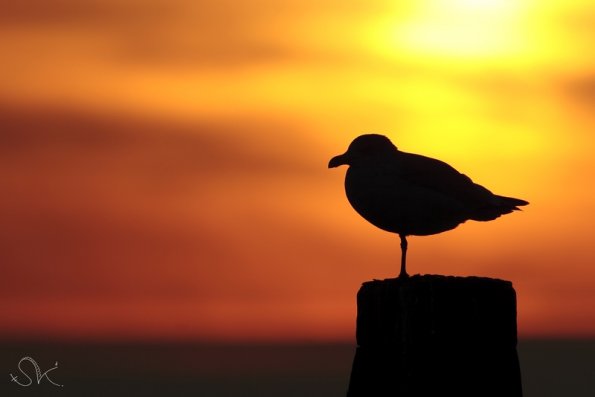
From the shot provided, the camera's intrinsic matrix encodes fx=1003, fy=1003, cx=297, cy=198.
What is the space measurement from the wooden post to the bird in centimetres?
611

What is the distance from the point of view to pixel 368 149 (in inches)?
541

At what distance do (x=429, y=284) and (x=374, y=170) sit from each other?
21.9 feet

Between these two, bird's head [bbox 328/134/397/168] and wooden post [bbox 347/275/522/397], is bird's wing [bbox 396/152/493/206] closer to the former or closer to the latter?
bird's head [bbox 328/134/397/168]

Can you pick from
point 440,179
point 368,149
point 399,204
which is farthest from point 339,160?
point 440,179

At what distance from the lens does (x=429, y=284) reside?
6.83 meters

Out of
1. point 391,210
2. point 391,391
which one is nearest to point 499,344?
point 391,391

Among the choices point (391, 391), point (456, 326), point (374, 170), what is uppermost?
point (374, 170)

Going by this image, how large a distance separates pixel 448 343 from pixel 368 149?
7261 mm

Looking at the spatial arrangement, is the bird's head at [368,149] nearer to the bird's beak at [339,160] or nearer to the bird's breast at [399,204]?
the bird's beak at [339,160]

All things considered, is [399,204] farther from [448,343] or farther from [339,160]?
[448,343]

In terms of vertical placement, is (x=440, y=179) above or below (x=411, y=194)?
above

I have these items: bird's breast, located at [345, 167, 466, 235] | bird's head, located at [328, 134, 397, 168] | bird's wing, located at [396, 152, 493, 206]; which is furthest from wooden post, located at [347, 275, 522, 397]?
bird's head, located at [328, 134, 397, 168]

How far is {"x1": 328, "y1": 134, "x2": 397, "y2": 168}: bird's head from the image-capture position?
13689 millimetres

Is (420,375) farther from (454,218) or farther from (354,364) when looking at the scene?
(454,218)
